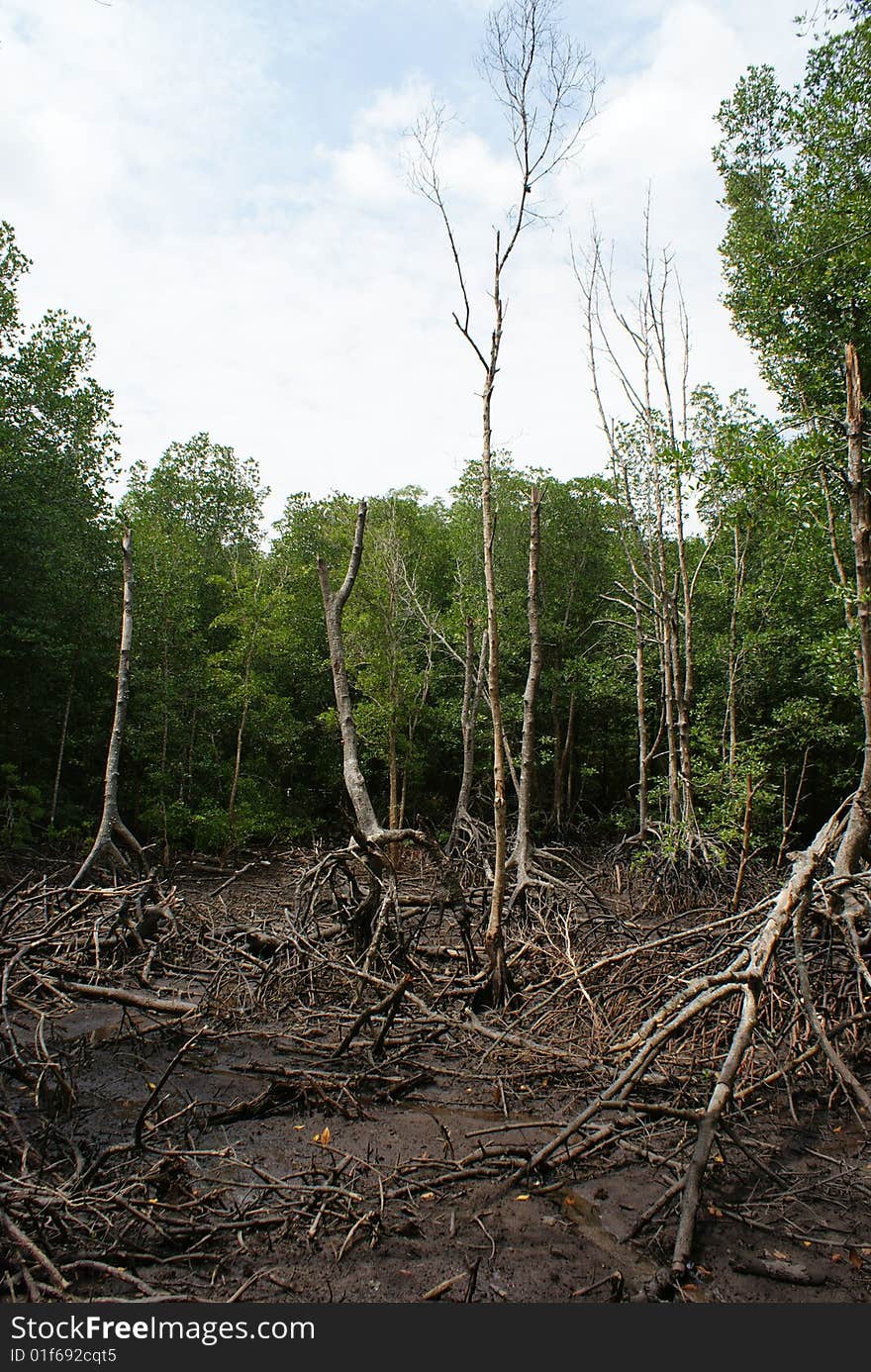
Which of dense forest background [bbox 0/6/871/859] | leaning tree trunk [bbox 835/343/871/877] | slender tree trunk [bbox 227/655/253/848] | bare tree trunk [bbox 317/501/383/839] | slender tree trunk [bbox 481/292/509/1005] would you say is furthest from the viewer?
slender tree trunk [bbox 227/655/253/848]

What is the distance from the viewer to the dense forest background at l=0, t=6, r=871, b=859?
12.1 meters

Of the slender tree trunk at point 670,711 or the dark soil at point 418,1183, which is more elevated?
the slender tree trunk at point 670,711

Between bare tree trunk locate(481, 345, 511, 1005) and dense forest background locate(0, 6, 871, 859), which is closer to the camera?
bare tree trunk locate(481, 345, 511, 1005)

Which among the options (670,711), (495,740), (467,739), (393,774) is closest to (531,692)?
(495,740)

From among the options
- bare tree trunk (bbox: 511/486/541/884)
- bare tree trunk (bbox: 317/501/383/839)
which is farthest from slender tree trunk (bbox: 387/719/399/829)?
bare tree trunk (bbox: 317/501/383/839)

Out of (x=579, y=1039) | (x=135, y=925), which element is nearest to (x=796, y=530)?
(x=579, y=1039)

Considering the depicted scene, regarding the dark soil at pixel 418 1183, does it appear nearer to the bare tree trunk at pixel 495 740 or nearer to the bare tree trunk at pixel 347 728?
the bare tree trunk at pixel 495 740

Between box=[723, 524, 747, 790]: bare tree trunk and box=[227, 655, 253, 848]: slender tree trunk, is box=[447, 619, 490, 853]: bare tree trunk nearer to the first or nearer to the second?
box=[227, 655, 253, 848]: slender tree trunk

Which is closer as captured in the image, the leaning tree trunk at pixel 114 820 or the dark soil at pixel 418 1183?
the dark soil at pixel 418 1183

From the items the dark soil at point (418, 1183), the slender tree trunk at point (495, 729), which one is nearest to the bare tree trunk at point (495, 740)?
the slender tree trunk at point (495, 729)

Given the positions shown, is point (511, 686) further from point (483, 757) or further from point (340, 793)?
point (340, 793)

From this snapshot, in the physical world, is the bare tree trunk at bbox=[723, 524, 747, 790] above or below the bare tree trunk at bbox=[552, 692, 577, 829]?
above

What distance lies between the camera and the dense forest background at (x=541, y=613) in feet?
39.7

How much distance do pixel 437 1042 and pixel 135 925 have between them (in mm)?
3386
